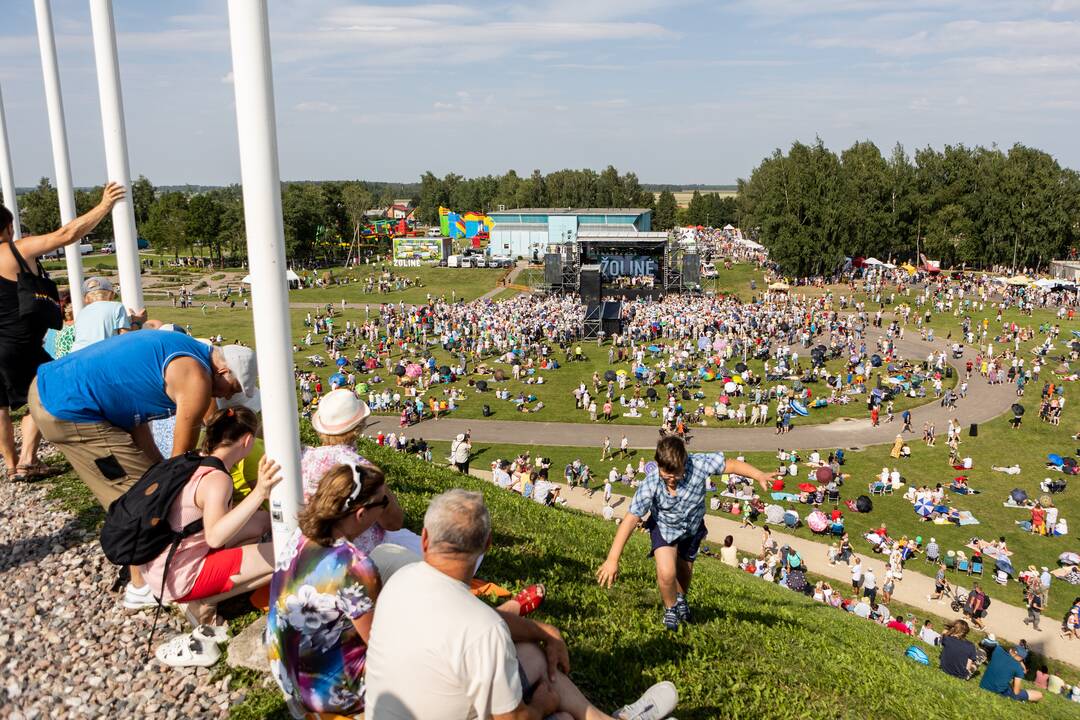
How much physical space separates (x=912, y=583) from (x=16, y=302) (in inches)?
657

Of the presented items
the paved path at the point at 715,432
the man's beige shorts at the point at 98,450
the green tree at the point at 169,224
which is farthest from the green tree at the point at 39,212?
the man's beige shorts at the point at 98,450

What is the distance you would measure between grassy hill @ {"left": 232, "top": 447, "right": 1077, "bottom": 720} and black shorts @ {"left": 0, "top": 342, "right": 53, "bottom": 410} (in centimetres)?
332

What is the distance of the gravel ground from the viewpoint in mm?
3848

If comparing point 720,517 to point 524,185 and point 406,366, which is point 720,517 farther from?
point 524,185

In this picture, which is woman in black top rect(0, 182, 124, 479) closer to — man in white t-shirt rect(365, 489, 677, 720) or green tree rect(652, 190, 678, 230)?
man in white t-shirt rect(365, 489, 677, 720)

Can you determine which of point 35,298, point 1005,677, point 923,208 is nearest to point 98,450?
point 35,298

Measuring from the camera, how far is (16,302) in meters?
5.56

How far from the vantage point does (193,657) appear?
418cm

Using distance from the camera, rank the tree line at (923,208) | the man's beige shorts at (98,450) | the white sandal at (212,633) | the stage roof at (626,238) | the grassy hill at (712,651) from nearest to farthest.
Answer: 1. the white sandal at (212,633)
2. the man's beige shorts at (98,450)
3. the grassy hill at (712,651)
4. the stage roof at (626,238)
5. the tree line at (923,208)

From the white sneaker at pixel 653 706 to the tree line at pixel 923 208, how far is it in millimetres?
58911

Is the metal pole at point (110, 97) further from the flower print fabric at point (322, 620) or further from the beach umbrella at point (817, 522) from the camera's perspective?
the beach umbrella at point (817, 522)

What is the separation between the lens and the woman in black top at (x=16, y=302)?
507cm

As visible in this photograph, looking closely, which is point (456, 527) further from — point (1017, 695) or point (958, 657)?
point (1017, 695)

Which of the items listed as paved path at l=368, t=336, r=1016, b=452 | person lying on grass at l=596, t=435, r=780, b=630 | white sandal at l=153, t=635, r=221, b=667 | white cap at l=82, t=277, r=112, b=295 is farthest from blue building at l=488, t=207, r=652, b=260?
white sandal at l=153, t=635, r=221, b=667
